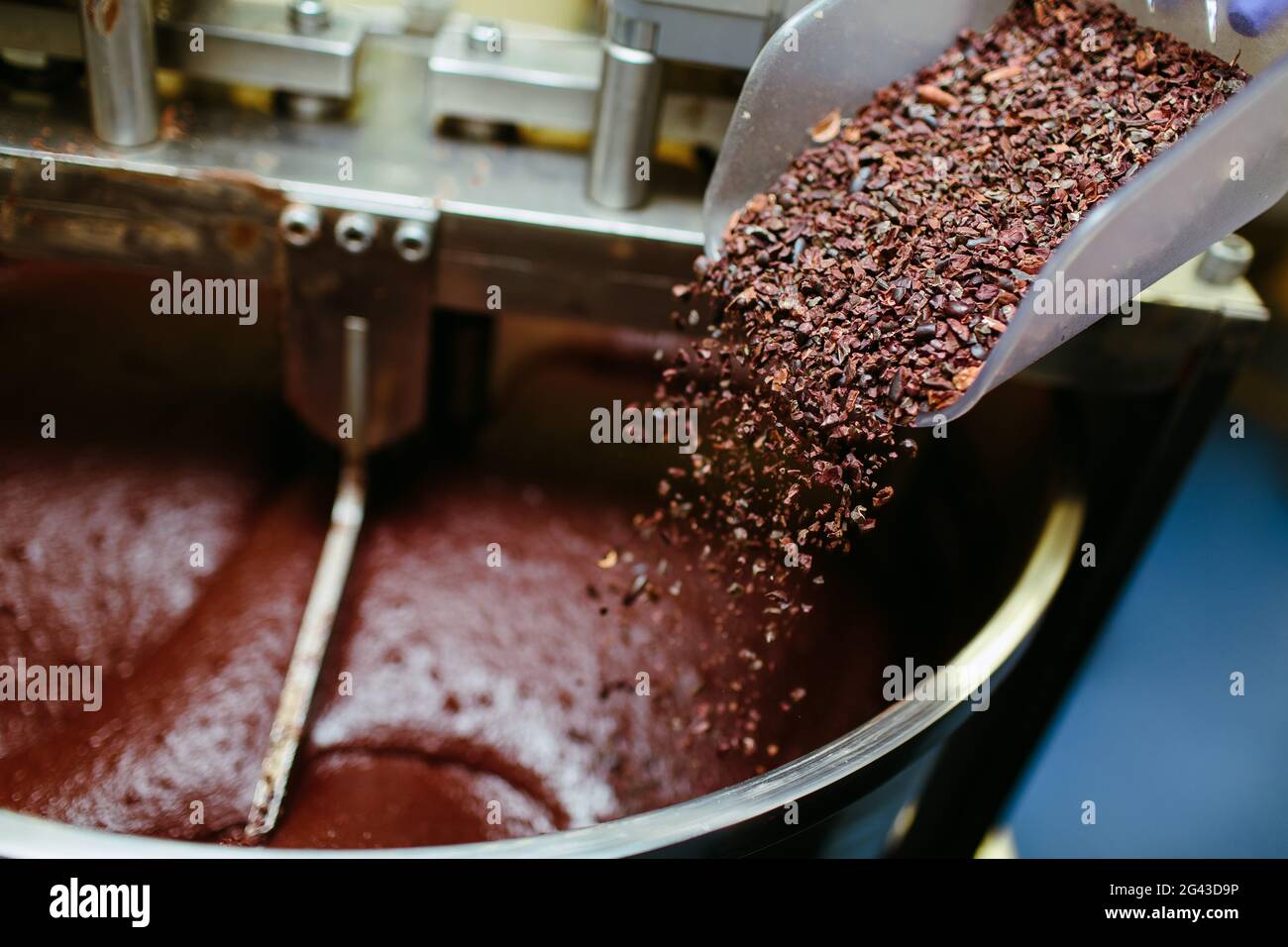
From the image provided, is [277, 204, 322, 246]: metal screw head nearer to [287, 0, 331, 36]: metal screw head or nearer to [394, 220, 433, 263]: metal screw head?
[394, 220, 433, 263]: metal screw head

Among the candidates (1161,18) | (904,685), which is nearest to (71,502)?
(904,685)

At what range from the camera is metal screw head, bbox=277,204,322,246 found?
1.24 meters

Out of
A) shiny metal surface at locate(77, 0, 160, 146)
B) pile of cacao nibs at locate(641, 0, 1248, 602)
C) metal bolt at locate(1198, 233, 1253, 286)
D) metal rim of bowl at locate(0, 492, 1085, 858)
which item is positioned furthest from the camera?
metal bolt at locate(1198, 233, 1253, 286)

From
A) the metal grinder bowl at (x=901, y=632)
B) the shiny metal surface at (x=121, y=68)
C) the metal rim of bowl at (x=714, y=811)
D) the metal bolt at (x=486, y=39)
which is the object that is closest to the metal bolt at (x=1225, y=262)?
the metal grinder bowl at (x=901, y=632)

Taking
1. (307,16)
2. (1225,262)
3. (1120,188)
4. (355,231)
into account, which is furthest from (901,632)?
(307,16)

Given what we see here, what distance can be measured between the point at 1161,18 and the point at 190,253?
110 centimetres

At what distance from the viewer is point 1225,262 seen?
1.29m

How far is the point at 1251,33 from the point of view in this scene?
1.03 m

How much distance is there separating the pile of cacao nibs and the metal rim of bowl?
0.53 feet

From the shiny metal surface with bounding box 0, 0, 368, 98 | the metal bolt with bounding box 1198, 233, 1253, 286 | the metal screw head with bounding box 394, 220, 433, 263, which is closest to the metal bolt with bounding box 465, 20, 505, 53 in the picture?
the shiny metal surface with bounding box 0, 0, 368, 98

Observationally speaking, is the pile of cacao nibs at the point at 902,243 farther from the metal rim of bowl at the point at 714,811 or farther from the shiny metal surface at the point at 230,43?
the shiny metal surface at the point at 230,43

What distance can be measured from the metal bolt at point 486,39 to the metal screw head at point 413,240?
27 cm

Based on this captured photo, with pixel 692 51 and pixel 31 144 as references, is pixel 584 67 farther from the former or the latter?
pixel 31 144

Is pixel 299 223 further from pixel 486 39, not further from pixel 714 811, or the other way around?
pixel 714 811
